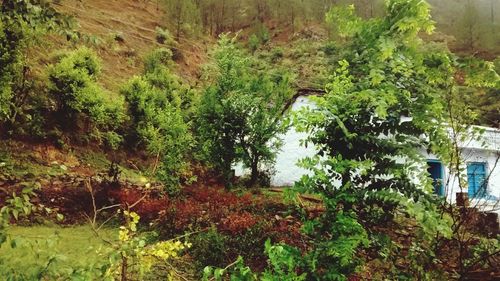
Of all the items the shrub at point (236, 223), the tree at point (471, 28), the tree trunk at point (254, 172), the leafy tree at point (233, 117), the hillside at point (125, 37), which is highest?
the tree at point (471, 28)

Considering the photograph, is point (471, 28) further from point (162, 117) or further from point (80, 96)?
point (80, 96)

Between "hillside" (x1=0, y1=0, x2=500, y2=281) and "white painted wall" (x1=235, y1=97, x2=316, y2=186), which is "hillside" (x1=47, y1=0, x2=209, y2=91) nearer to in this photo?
"hillside" (x1=0, y1=0, x2=500, y2=281)

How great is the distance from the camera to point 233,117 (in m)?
14.3

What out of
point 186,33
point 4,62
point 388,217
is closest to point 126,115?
point 4,62

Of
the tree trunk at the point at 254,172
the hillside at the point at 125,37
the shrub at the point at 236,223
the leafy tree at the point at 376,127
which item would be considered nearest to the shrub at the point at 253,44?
the hillside at the point at 125,37

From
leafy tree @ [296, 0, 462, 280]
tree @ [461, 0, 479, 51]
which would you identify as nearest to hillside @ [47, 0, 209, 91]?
leafy tree @ [296, 0, 462, 280]

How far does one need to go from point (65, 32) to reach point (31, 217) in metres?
9.32

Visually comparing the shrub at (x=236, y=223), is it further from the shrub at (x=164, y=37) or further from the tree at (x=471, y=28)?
the tree at (x=471, y=28)

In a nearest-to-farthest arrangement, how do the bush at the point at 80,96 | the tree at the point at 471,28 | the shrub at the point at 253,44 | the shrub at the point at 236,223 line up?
the shrub at the point at 236,223
the bush at the point at 80,96
the shrub at the point at 253,44
the tree at the point at 471,28

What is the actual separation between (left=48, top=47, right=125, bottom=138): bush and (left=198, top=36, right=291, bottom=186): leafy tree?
5.93m

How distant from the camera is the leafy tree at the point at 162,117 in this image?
517 inches

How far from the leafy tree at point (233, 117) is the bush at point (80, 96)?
19.5 ft

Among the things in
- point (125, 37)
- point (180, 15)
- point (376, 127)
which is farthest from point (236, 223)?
point (180, 15)

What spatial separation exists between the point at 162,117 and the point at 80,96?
3.98 meters
